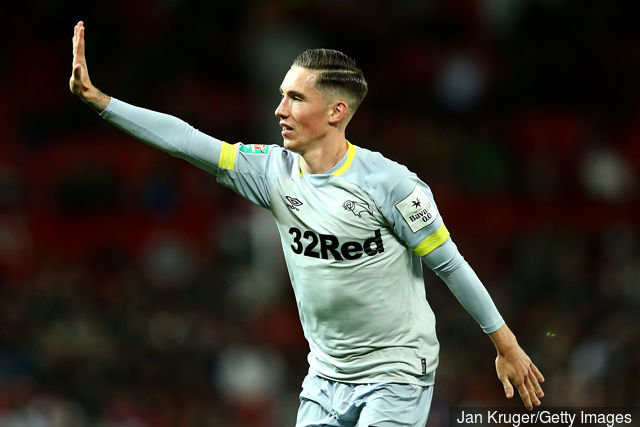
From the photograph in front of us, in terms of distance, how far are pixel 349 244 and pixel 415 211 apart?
0.98 ft

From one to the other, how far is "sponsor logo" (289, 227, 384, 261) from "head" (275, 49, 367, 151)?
37 cm

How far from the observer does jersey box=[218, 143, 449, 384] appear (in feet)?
13.6

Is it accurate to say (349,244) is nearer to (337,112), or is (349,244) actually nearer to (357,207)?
(357,207)

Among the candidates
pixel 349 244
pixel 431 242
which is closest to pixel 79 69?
pixel 349 244

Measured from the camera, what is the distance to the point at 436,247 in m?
4.17

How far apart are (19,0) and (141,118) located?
34.6 feet

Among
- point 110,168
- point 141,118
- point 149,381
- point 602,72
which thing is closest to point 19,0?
point 110,168

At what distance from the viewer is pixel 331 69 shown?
13.9ft

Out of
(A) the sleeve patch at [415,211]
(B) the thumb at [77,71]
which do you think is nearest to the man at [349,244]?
(A) the sleeve patch at [415,211]

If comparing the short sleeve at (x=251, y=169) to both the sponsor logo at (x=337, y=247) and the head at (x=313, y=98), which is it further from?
the sponsor logo at (x=337, y=247)

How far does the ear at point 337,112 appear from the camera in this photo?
14.0 feet

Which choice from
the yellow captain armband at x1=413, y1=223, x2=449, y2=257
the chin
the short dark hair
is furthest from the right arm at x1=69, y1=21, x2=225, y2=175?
the yellow captain armband at x1=413, y1=223, x2=449, y2=257

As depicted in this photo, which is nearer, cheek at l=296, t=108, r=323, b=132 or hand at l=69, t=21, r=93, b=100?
hand at l=69, t=21, r=93, b=100

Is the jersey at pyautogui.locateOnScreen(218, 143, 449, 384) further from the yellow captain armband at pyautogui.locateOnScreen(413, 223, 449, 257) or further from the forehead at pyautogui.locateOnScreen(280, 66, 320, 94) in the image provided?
the forehead at pyautogui.locateOnScreen(280, 66, 320, 94)
